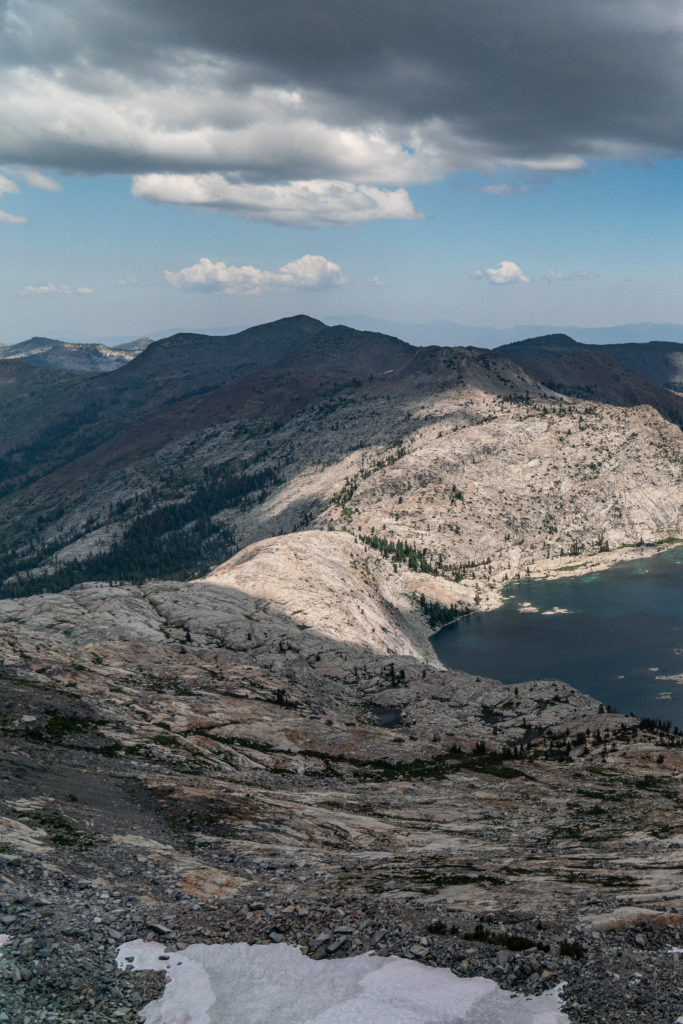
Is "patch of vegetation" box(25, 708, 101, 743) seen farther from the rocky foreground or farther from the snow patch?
the snow patch

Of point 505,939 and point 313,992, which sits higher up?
point 505,939

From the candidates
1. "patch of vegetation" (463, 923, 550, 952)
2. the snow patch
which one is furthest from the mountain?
the snow patch

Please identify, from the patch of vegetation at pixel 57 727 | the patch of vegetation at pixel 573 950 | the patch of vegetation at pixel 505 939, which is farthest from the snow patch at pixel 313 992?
the patch of vegetation at pixel 57 727

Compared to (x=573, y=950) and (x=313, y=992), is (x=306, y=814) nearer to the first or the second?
(x=313, y=992)

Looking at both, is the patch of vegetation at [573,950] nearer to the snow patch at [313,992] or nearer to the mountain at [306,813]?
the mountain at [306,813]

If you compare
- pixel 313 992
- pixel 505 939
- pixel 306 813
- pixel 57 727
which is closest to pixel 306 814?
pixel 306 813

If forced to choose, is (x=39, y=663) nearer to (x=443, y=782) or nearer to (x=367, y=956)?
(x=443, y=782)
